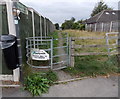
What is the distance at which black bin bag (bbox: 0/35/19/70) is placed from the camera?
3.00m

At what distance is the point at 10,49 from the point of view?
3.11m

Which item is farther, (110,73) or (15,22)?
(110,73)

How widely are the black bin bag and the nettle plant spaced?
1.85 ft

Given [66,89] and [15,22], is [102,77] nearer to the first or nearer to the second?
[66,89]

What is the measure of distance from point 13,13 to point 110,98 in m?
3.17

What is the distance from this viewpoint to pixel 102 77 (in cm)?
385

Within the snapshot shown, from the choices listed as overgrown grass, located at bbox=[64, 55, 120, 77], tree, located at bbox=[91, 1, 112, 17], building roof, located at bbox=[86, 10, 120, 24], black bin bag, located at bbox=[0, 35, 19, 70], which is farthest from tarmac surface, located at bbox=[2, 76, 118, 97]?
tree, located at bbox=[91, 1, 112, 17]

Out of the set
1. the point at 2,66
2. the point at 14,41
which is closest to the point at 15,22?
the point at 14,41

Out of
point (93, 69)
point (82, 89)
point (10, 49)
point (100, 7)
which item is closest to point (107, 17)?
point (100, 7)

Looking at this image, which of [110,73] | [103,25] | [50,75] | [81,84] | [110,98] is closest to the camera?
[110,98]

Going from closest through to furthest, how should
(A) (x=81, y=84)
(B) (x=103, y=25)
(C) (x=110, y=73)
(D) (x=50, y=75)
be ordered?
(A) (x=81, y=84)
(D) (x=50, y=75)
(C) (x=110, y=73)
(B) (x=103, y=25)

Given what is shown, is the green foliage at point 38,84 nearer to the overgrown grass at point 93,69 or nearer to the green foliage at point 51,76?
the green foliage at point 51,76

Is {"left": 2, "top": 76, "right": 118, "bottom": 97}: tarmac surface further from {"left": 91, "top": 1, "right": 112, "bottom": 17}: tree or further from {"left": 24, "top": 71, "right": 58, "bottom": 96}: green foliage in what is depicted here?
{"left": 91, "top": 1, "right": 112, "bottom": 17}: tree

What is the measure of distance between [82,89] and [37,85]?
3.90 ft
